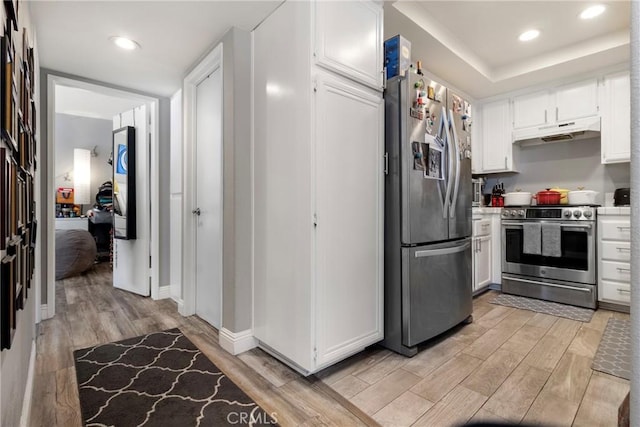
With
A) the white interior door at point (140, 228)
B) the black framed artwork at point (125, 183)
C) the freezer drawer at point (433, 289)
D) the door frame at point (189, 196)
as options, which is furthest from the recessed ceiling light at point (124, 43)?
the freezer drawer at point (433, 289)

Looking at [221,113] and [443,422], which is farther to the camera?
[221,113]

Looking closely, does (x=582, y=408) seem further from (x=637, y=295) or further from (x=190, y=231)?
(x=190, y=231)

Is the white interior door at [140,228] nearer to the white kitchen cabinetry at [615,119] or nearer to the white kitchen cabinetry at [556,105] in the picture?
the white kitchen cabinetry at [556,105]

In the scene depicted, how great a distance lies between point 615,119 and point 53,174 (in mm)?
5297

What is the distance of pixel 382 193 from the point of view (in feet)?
7.03

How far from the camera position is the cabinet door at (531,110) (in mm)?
3621

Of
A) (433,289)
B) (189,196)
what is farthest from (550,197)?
(189,196)

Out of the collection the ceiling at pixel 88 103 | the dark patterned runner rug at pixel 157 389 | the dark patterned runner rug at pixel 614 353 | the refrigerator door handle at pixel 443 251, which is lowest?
the dark patterned runner rug at pixel 157 389

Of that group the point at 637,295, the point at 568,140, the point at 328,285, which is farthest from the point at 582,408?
the point at 568,140

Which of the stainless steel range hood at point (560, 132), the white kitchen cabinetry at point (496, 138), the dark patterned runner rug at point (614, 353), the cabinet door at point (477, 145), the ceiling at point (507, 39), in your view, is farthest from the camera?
the cabinet door at point (477, 145)

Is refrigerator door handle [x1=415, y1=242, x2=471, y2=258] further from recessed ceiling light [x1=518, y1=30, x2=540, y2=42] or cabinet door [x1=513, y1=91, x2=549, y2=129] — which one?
cabinet door [x1=513, y1=91, x2=549, y2=129]

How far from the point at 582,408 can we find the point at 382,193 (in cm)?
151

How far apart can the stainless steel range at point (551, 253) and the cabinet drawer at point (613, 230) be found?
0.22 ft

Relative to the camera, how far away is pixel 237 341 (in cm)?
218
